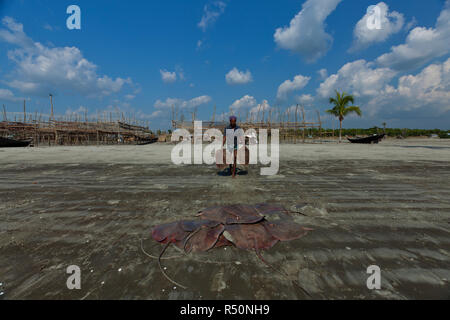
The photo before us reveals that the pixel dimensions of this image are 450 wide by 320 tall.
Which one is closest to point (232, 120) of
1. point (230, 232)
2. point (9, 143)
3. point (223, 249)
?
point (230, 232)

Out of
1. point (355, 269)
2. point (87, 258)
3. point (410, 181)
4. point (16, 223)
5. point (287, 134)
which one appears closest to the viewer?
point (355, 269)

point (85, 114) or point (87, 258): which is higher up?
point (85, 114)

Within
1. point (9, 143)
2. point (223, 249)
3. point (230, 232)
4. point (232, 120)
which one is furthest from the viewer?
point (9, 143)

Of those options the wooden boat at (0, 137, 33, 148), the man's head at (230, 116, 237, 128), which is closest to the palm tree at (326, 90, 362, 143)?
the man's head at (230, 116, 237, 128)

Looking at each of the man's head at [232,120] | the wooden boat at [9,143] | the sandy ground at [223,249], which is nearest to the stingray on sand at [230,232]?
the sandy ground at [223,249]

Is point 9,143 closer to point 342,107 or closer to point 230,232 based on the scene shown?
point 230,232

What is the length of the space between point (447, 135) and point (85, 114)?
203 feet

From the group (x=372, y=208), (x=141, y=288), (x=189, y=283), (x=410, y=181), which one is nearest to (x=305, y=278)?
(x=189, y=283)

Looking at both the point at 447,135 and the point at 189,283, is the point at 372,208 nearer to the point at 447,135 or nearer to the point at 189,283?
the point at 189,283

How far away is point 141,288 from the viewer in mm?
1417

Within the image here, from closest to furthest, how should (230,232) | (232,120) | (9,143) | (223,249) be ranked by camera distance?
(223,249), (230,232), (232,120), (9,143)

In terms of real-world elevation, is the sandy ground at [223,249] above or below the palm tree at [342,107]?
below

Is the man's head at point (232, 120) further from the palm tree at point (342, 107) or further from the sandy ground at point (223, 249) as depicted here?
the palm tree at point (342, 107)
